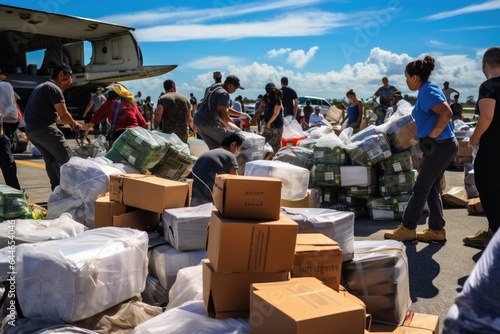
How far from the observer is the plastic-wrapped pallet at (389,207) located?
5.61 metres

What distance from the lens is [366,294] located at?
2.74 metres

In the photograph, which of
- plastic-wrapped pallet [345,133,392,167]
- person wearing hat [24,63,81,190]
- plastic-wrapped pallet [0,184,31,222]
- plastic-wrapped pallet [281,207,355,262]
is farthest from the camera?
plastic-wrapped pallet [345,133,392,167]

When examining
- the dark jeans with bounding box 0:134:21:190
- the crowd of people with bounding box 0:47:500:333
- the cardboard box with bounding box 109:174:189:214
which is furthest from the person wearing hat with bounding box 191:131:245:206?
the dark jeans with bounding box 0:134:21:190

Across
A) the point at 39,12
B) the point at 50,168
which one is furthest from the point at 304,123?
the point at 50,168

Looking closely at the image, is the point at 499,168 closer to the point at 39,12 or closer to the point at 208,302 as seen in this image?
the point at 208,302

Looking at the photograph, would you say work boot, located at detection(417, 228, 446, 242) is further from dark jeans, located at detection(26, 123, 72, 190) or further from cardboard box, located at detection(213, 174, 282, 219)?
dark jeans, located at detection(26, 123, 72, 190)

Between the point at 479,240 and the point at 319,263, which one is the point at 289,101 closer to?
the point at 479,240

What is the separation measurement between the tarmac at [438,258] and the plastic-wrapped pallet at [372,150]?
739 millimetres

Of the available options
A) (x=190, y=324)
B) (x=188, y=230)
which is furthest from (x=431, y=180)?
(x=190, y=324)

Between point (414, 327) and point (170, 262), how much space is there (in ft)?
5.07

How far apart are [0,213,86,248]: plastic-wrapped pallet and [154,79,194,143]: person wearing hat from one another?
12.7 ft

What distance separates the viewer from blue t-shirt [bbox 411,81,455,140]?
418 cm

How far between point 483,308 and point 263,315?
3.43 feet

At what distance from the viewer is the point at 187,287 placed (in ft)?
8.62
